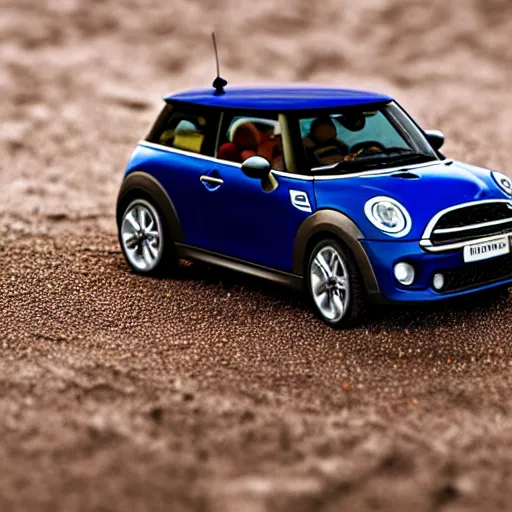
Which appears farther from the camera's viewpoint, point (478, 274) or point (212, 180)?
point (212, 180)

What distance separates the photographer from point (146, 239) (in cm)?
867

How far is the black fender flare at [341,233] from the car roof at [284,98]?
0.89 meters

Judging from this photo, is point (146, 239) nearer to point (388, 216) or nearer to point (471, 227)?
point (388, 216)

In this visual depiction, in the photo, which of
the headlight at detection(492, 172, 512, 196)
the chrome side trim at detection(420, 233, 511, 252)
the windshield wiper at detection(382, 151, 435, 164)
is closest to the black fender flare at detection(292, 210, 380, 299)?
the chrome side trim at detection(420, 233, 511, 252)

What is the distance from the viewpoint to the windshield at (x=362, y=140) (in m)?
7.47

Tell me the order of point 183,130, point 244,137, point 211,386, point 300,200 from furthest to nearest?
point 183,130
point 244,137
point 300,200
point 211,386

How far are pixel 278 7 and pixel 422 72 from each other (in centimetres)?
406

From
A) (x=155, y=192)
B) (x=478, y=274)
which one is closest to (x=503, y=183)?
(x=478, y=274)

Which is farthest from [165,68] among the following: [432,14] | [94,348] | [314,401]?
[314,401]

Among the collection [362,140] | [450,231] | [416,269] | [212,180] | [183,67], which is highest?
[183,67]

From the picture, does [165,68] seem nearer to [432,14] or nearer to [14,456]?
[432,14]

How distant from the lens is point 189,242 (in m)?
8.28

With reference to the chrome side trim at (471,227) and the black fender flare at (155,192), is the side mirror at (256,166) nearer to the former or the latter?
the black fender flare at (155,192)

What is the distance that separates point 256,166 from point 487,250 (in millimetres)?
1593
